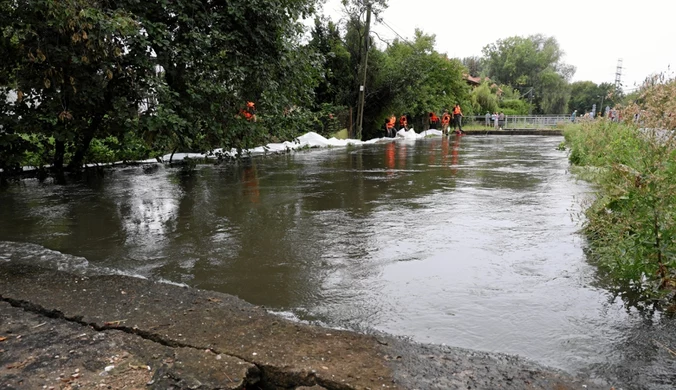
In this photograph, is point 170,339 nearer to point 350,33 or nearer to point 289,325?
point 289,325

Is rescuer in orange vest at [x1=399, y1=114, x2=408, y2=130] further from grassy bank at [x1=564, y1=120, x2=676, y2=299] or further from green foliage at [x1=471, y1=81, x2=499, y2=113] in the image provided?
grassy bank at [x1=564, y1=120, x2=676, y2=299]

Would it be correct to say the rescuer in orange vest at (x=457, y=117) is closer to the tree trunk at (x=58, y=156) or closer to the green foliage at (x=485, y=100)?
the green foliage at (x=485, y=100)

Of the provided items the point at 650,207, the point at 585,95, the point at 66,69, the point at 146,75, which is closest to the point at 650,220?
the point at 650,207

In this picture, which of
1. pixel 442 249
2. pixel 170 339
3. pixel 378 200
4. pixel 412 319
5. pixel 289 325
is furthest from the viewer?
pixel 378 200

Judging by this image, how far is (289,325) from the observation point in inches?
123

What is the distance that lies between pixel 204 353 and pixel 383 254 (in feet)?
8.10

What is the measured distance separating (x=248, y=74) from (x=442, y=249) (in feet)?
16.1

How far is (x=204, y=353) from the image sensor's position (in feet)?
8.82

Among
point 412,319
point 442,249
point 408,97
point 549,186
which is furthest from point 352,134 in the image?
point 412,319

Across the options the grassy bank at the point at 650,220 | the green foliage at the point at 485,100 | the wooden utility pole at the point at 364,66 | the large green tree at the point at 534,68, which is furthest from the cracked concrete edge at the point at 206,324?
the large green tree at the point at 534,68

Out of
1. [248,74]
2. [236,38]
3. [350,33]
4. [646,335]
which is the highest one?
[350,33]

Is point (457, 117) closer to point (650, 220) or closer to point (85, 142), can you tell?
point (85, 142)

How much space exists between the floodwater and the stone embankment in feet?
1.25

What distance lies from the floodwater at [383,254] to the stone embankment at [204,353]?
38 centimetres
